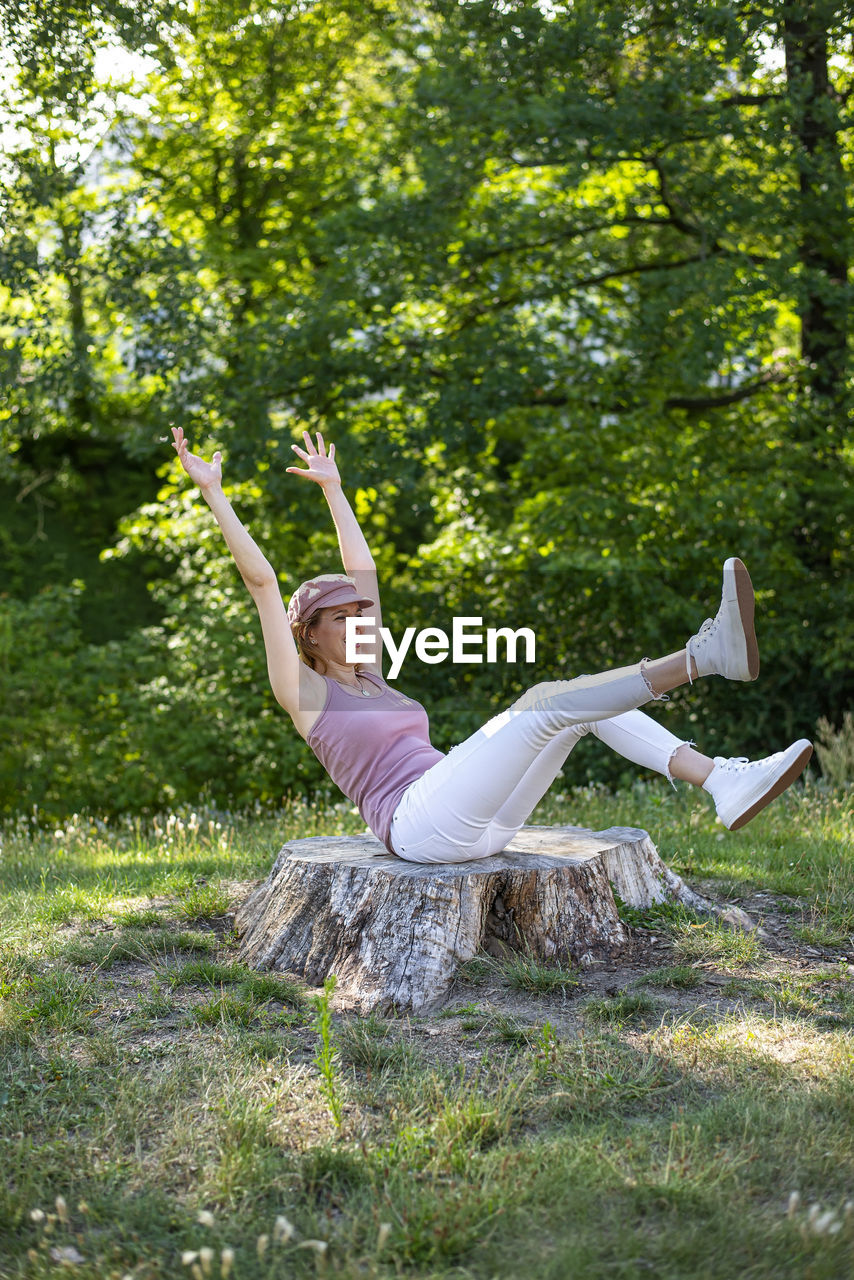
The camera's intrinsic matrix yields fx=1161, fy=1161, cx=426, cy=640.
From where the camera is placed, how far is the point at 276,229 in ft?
44.2

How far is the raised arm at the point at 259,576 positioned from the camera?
4082mm

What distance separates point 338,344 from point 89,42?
3247mm

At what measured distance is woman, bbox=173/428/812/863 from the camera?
3840mm

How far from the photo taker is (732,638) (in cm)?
381

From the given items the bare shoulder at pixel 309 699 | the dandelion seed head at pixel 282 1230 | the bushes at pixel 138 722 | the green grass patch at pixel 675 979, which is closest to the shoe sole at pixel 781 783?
the green grass patch at pixel 675 979

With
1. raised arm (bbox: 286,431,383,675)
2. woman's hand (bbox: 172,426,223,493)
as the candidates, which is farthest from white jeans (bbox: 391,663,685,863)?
woman's hand (bbox: 172,426,223,493)

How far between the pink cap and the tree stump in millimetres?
1011

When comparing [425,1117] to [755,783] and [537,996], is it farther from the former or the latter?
[755,783]

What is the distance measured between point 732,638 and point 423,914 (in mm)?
1527

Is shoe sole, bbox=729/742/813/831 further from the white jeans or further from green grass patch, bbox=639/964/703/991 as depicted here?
green grass patch, bbox=639/964/703/991

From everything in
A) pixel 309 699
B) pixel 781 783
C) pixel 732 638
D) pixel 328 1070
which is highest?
pixel 732 638

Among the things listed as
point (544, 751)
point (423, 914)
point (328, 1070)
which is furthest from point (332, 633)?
point (328, 1070)

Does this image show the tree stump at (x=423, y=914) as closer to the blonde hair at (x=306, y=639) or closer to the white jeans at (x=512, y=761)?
the white jeans at (x=512, y=761)

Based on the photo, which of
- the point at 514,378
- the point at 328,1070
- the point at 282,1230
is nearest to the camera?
the point at 282,1230
